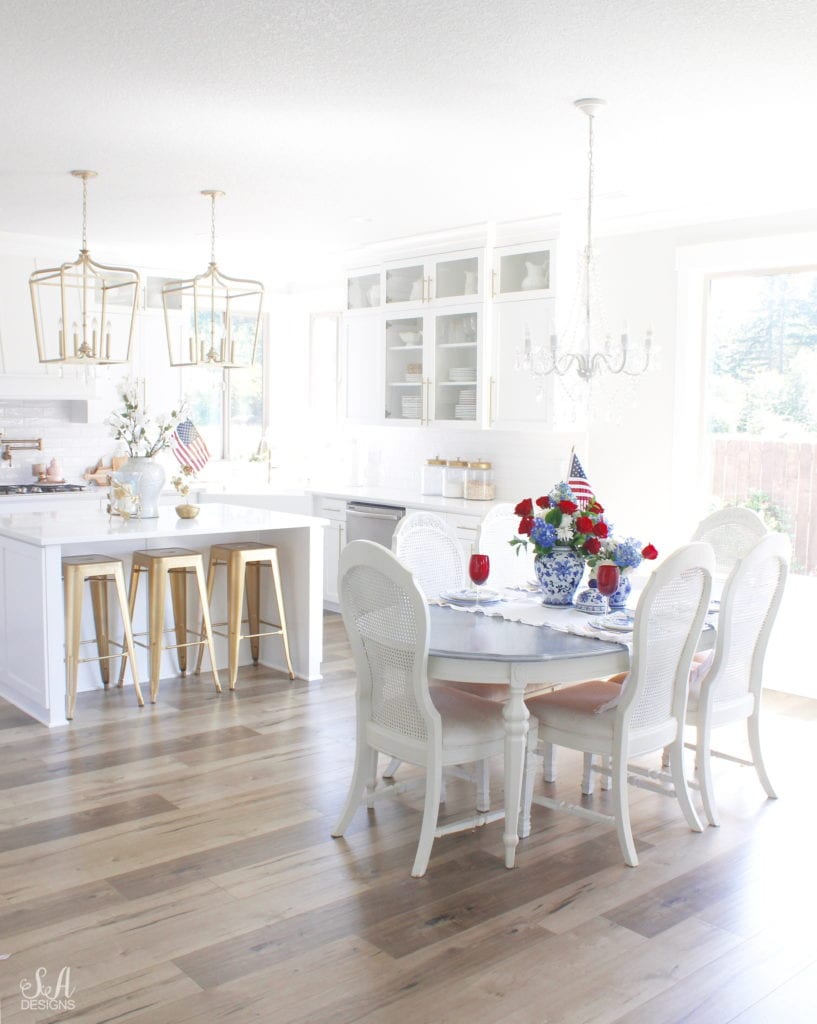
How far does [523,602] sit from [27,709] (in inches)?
99.5

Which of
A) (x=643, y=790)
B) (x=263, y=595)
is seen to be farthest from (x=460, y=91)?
(x=263, y=595)

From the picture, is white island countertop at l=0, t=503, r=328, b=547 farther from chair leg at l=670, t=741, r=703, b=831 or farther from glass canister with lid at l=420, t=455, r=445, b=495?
chair leg at l=670, t=741, r=703, b=831

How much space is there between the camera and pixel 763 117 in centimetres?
392

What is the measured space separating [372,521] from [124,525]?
7.38 feet

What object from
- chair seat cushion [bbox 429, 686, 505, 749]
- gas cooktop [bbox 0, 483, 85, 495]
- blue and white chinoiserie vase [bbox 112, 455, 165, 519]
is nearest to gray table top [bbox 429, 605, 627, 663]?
chair seat cushion [bbox 429, 686, 505, 749]

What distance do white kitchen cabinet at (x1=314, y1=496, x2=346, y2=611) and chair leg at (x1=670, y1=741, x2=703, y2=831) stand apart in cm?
388

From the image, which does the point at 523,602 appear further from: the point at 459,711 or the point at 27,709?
the point at 27,709

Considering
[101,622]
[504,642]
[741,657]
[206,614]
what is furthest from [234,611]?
[741,657]

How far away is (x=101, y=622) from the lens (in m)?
5.26

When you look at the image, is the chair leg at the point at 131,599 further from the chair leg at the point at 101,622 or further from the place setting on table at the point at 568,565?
the place setting on table at the point at 568,565

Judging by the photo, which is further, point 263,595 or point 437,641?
point 263,595

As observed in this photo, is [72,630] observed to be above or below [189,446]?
below

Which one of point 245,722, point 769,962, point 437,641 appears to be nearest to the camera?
point 769,962

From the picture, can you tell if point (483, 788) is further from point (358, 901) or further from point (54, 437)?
point (54, 437)
